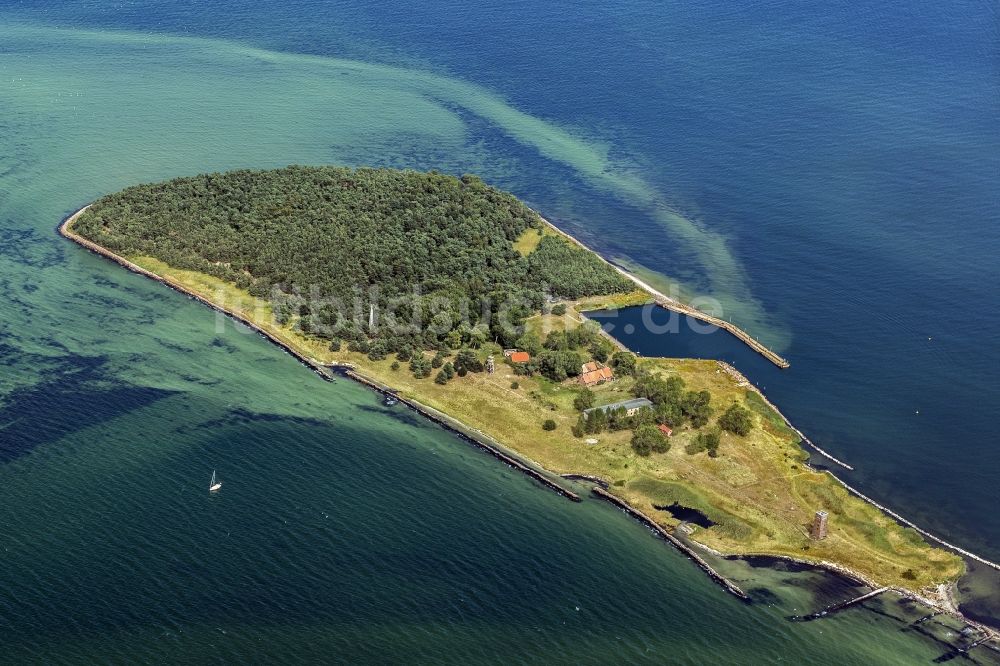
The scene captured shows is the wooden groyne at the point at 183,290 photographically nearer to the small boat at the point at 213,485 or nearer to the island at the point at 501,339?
the island at the point at 501,339

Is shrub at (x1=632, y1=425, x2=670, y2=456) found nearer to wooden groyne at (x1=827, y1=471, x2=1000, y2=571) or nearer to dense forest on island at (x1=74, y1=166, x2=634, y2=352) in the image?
wooden groyne at (x1=827, y1=471, x2=1000, y2=571)

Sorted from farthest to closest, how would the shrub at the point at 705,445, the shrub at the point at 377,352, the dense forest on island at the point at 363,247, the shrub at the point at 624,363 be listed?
the dense forest on island at the point at 363,247 → the shrub at the point at 377,352 → the shrub at the point at 624,363 → the shrub at the point at 705,445

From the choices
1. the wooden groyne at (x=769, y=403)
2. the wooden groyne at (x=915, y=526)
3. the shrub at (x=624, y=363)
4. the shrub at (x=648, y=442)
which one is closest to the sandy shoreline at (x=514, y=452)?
the wooden groyne at (x=915, y=526)

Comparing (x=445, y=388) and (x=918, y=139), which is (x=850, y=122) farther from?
(x=445, y=388)

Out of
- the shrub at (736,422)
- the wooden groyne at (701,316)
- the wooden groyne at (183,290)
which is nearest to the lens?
the shrub at (736,422)

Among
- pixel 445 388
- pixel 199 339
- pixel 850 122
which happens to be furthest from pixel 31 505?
pixel 850 122

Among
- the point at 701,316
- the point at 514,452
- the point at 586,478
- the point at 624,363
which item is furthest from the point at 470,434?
the point at 701,316
